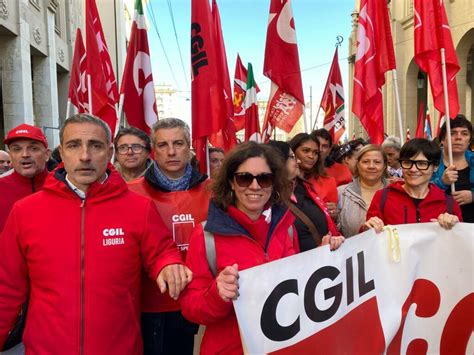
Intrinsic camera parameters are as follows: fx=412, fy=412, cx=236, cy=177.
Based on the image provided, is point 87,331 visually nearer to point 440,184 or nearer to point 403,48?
point 440,184

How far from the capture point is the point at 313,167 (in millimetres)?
4129

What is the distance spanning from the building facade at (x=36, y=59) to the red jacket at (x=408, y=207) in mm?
10719

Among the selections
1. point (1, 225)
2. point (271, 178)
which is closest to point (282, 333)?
point (271, 178)

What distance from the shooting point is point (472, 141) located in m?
4.37

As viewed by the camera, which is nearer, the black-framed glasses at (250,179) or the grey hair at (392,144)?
the black-framed glasses at (250,179)

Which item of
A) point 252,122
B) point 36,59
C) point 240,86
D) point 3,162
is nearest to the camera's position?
point 3,162

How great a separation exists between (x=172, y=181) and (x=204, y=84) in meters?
1.70

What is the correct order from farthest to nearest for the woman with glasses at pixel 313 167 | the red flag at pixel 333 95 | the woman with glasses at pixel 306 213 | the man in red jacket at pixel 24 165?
the red flag at pixel 333 95 < the woman with glasses at pixel 313 167 < the man in red jacket at pixel 24 165 < the woman with glasses at pixel 306 213

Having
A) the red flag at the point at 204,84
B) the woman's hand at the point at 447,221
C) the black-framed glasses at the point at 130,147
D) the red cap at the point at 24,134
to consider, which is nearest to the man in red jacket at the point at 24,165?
the red cap at the point at 24,134

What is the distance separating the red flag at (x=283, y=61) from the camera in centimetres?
518

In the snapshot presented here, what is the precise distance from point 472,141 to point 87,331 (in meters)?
4.18

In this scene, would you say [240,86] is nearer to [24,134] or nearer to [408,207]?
[24,134]

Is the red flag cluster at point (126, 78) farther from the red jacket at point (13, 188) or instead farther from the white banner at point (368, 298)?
the white banner at point (368, 298)

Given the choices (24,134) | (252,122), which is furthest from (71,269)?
(252,122)
